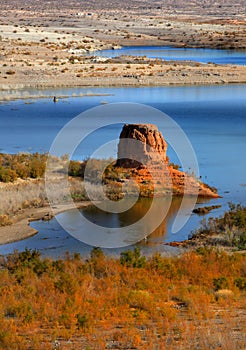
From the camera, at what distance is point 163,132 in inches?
1214

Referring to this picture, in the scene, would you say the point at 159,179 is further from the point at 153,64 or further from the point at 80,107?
the point at 153,64

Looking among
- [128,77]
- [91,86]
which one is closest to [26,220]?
[91,86]

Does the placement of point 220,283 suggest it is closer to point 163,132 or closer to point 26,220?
point 26,220

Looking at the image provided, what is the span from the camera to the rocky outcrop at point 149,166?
22.3 meters

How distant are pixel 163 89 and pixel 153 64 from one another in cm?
871

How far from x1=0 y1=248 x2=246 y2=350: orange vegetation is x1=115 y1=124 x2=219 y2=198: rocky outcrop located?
8.34m

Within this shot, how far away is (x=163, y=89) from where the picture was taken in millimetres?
45312

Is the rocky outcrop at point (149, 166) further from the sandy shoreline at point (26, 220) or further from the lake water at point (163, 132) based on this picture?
the sandy shoreline at point (26, 220)

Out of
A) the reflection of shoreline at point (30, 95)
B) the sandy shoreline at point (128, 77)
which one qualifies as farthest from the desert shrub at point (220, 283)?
the sandy shoreline at point (128, 77)

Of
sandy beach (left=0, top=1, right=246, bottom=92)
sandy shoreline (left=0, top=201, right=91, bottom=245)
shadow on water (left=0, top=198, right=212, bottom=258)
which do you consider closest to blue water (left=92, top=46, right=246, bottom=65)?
sandy beach (left=0, top=1, right=246, bottom=92)

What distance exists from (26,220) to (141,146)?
16.9ft

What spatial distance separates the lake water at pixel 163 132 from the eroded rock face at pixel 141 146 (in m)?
1.72

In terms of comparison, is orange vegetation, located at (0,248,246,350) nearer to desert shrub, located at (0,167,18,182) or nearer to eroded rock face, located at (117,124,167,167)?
desert shrub, located at (0,167,18,182)

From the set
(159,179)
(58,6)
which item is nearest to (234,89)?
(159,179)
